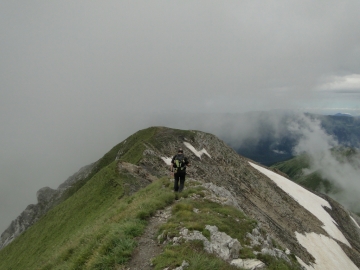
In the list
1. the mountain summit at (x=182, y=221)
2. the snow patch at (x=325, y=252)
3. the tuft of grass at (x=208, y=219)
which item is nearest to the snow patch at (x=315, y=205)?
the mountain summit at (x=182, y=221)

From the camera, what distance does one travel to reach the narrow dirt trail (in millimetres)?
9812

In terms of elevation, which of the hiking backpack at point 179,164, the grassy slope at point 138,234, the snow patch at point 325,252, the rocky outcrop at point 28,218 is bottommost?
the rocky outcrop at point 28,218

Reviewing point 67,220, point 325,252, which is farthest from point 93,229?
point 325,252

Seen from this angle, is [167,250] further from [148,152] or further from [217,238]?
[148,152]

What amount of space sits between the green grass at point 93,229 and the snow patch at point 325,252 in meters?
37.2

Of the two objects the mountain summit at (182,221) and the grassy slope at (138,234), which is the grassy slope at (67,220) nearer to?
the mountain summit at (182,221)

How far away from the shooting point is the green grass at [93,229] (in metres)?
10.8

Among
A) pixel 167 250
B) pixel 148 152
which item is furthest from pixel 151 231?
pixel 148 152

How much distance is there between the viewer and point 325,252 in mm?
48938

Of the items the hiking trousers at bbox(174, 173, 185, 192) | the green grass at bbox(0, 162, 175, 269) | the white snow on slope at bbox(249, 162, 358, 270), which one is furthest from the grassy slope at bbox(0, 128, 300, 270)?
the white snow on slope at bbox(249, 162, 358, 270)

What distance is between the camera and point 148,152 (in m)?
47.0

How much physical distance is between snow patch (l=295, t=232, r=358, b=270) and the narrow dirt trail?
4091 cm

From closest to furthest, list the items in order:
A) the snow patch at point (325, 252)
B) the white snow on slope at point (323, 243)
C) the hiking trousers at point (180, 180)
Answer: the hiking trousers at point (180, 180)
the snow patch at point (325, 252)
the white snow on slope at point (323, 243)

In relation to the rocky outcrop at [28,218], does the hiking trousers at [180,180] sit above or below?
above
